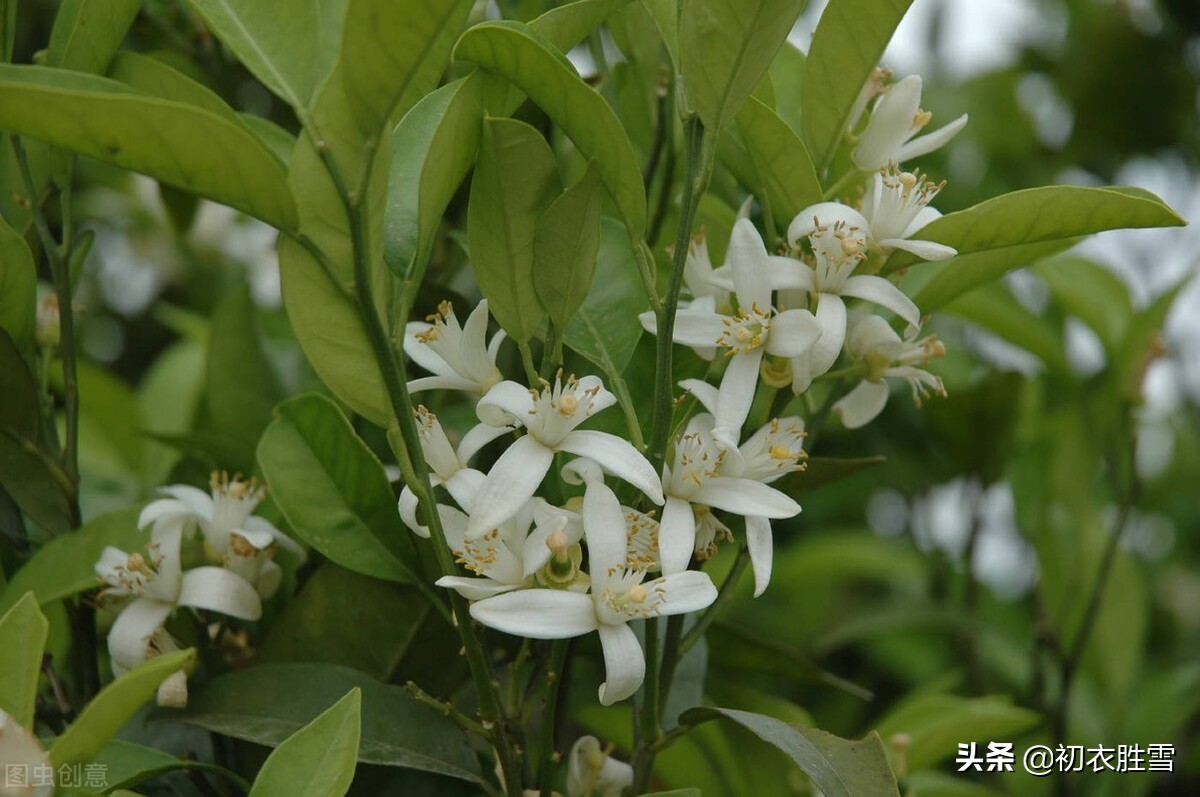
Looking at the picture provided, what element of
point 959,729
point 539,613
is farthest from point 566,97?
point 959,729

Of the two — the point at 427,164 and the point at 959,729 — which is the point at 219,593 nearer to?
the point at 427,164

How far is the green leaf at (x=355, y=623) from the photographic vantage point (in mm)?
842

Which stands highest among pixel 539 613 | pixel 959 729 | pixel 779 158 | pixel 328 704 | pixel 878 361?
pixel 779 158

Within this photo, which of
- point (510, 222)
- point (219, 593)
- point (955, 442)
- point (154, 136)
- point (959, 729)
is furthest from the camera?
point (955, 442)

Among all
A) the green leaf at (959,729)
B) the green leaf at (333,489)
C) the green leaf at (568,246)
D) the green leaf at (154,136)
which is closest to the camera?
the green leaf at (154,136)

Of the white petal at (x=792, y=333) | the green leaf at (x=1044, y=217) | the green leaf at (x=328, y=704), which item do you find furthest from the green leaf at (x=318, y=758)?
the green leaf at (x=1044, y=217)

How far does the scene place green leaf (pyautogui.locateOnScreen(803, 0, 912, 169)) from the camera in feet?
2.45

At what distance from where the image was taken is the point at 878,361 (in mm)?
792

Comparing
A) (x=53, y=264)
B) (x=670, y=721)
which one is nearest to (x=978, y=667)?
(x=670, y=721)

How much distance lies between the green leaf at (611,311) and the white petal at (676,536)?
11 centimetres

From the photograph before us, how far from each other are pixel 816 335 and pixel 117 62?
50 cm

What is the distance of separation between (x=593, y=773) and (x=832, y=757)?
20 centimetres

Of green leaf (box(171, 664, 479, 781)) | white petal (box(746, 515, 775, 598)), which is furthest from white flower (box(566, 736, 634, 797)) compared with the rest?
white petal (box(746, 515, 775, 598))

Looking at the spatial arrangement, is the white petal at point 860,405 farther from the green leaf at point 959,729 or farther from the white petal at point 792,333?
the green leaf at point 959,729
